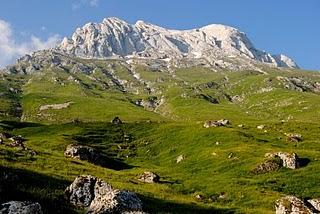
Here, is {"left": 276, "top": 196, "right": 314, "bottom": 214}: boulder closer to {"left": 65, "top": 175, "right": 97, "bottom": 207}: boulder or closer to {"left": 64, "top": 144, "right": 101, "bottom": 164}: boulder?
{"left": 65, "top": 175, "right": 97, "bottom": 207}: boulder

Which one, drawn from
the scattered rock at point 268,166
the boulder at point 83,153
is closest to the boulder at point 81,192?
the scattered rock at point 268,166

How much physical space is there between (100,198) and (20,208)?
20.8 feet

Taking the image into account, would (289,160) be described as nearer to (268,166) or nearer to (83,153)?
(268,166)

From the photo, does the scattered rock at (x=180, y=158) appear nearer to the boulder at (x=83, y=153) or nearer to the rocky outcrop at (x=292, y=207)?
the boulder at (x=83, y=153)

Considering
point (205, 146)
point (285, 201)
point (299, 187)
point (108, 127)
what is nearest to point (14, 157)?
point (285, 201)

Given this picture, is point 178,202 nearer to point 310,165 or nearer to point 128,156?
point 310,165

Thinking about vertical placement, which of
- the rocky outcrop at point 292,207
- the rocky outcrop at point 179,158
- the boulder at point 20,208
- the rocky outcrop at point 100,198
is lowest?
the boulder at point 20,208

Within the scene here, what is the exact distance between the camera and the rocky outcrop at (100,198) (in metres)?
24.4

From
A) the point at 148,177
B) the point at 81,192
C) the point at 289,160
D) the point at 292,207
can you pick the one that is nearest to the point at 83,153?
the point at 148,177

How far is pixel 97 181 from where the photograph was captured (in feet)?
109

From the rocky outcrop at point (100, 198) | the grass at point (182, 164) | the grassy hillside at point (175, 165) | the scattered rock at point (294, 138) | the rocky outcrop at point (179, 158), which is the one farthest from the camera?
the scattered rock at point (294, 138)

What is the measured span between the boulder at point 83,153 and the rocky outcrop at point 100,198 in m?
55.5

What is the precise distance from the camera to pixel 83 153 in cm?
9144

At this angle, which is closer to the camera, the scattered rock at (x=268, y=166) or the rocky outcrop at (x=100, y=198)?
the rocky outcrop at (x=100, y=198)
